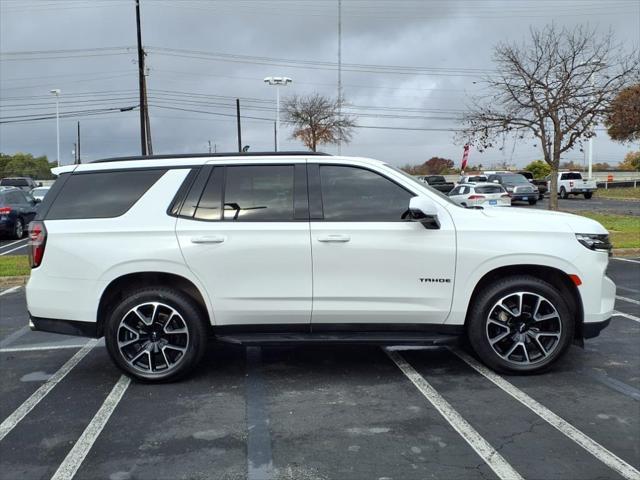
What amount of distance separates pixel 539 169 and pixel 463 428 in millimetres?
54009

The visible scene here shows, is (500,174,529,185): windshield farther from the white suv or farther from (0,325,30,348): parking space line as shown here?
(0,325,30,348): parking space line

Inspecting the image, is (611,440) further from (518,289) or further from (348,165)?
(348,165)

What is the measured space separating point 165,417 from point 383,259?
198cm

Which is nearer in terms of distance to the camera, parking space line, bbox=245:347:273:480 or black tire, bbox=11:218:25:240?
parking space line, bbox=245:347:273:480

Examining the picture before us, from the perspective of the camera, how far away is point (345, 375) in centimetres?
492

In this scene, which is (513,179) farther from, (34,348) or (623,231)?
(34,348)

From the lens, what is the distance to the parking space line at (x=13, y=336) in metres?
6.21

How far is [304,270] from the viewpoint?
15.1 feet

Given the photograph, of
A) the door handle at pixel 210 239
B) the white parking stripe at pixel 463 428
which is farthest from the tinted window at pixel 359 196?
the white parking stripe at pixel 463 428

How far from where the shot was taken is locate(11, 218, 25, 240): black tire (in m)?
16.9

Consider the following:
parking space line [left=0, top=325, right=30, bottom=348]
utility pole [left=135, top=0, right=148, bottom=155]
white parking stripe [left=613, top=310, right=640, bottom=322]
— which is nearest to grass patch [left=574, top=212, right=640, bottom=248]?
white parking stripe [left=613, top=310, right=640, bottom=322]

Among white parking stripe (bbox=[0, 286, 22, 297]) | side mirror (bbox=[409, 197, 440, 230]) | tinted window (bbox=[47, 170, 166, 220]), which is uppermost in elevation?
tinted window (bbox=[47, 170, 166, 220])

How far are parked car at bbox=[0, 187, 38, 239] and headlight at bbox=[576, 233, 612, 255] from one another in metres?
15.3

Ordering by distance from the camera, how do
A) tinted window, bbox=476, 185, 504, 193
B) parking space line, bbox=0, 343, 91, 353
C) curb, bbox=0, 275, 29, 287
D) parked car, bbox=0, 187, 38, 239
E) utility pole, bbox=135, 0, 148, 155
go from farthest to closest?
tinted window, bbox=476, 185, 504, 193 → utility pole, bbox=135, 0, 148, 155 → parked car, bbox=0, 187, 38, 239 → curb, bbox=0, 275, 29, 287 → parking space line, bbox=0, 343, 91, 353
